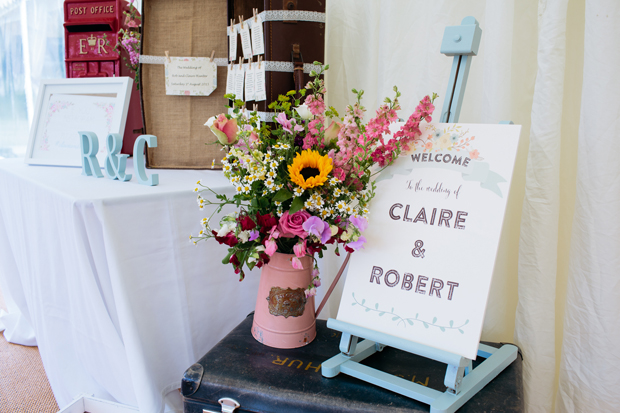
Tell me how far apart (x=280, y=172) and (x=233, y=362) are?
0.42 metres

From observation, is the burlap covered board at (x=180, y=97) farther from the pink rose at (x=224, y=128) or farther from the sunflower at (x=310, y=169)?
the sunflower at (x=310, y=169)

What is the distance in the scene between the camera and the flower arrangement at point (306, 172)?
0.73 metres

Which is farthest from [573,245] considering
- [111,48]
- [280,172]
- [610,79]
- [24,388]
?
[24,388]

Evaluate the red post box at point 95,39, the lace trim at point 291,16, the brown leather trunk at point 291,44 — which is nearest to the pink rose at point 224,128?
the brown leather trunk at point 291,44

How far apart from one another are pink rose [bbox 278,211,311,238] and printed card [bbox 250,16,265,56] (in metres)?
0.62

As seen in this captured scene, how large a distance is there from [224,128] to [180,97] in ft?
2.00

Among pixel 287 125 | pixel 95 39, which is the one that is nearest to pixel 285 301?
pixel 287 125

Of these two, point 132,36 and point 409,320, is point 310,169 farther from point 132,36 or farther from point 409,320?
point 132,36

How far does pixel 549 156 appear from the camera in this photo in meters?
0.89

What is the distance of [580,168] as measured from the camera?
0.87 m

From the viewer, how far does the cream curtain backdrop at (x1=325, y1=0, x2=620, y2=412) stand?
0.84 metres

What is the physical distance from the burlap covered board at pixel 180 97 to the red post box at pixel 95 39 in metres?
0.27

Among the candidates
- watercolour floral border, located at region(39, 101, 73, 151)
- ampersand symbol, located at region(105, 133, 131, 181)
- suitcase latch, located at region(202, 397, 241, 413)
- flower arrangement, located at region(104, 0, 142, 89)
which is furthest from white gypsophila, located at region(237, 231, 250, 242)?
watercolour floral border, located at region(39, 101, 73, 151)

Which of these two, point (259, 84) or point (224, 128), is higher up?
point (259, 84)
